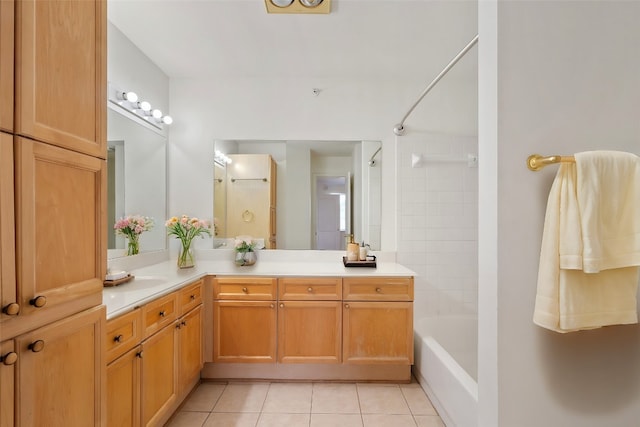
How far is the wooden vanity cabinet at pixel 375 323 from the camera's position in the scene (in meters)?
2.25

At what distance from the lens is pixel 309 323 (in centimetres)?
226

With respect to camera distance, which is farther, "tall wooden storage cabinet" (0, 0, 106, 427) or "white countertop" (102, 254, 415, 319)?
"white countertop" (102, 254, 415, 319)

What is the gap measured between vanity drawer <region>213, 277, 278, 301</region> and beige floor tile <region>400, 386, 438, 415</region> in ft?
3.85

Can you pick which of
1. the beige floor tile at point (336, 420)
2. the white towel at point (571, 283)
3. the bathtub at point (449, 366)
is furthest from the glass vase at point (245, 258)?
the white towel at point (571, 283)

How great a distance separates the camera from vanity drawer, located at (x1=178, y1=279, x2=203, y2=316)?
1930mm

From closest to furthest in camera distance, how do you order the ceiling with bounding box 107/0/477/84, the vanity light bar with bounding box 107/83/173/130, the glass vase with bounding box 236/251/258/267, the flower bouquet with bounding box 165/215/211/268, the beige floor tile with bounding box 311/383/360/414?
the ceiling with bounding box 107/0/477/84 → the beige floor tile with bounding box 311/383/360/414 → the vanity light bar with bounding box 107/83/173/130 → the flower bouquet with bounding box 165/215/211/268 → the glass vase with bounding box 236/251/258/267

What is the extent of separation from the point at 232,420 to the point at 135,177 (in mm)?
1812

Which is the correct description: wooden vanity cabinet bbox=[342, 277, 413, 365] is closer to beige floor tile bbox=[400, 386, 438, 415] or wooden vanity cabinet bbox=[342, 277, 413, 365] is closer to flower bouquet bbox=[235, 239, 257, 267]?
beige floor tile bbox=[400, 386, 438, 415]

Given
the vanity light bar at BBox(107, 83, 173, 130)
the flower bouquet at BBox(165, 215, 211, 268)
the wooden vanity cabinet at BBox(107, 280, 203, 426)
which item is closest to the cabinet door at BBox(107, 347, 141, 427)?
the wooden vanity cabinet at BBox(107, 280, 203, 426)

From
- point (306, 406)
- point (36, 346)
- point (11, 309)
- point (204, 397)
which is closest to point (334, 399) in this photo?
point (306, 406)

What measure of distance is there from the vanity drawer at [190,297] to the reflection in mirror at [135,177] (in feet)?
1.93

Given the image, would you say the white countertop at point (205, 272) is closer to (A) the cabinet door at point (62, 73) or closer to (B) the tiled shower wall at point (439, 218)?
(B) the tiled shower wall at point (439, 218)

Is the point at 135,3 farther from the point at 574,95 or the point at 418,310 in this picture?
the point at 418,310

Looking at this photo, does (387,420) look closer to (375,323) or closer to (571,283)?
(375,323)
